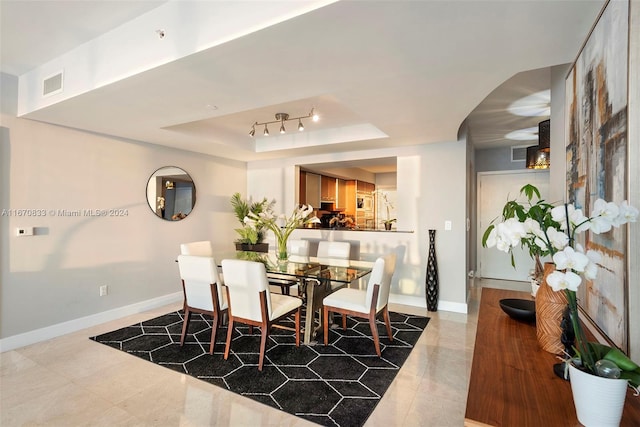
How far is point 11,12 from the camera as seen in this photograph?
2.10 meters

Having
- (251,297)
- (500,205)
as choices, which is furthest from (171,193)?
(500,205)

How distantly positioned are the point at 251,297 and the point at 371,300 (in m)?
1.12

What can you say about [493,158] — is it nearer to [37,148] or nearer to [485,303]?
[485,303]

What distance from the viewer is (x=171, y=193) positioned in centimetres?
468

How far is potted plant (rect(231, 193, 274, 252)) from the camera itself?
5.46 m

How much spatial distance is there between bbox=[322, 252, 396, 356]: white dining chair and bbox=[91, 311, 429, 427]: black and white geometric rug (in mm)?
209

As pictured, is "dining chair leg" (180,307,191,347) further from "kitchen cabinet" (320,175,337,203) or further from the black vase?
"kitchen cabinet" (320,175,337,203)

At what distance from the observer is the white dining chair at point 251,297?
2.67m

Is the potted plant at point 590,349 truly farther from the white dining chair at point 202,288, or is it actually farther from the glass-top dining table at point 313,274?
the white dining chair at point 202,288

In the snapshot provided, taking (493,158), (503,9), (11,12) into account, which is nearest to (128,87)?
(11,12)

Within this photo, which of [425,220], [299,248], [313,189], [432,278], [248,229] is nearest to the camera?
[432,278]

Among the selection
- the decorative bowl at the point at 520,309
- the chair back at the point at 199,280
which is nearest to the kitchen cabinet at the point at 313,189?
the chair back at the point at 199,280

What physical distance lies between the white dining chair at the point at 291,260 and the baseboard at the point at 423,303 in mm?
1534

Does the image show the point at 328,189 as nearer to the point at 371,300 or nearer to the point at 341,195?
the point at 341,195
